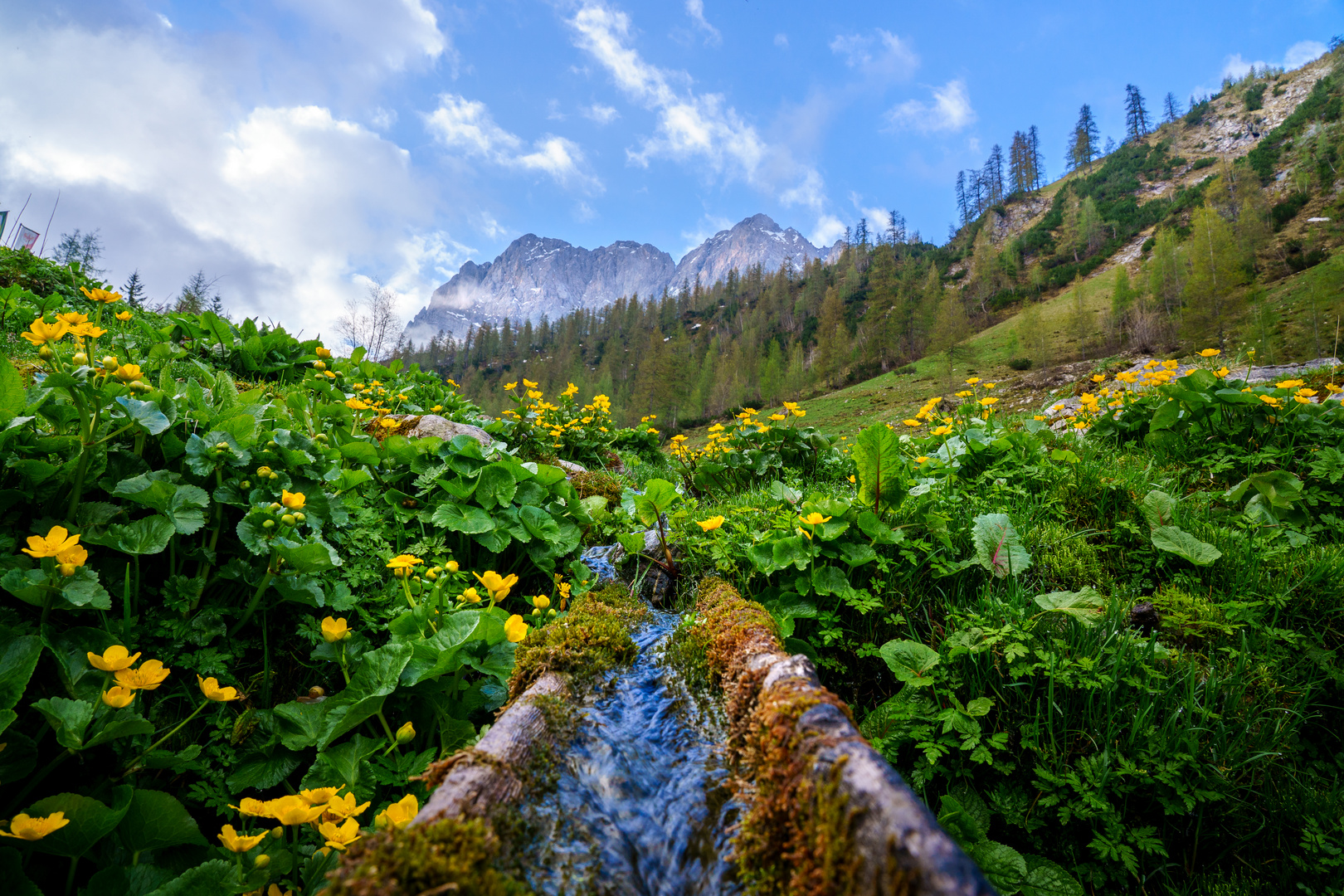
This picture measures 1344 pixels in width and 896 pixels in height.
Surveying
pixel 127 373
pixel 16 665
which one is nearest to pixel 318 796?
pixel 16 665

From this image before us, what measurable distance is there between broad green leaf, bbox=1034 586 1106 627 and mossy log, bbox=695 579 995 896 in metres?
1.21

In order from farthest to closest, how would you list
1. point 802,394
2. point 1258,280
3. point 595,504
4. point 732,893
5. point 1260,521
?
point 802,394
point 1258,280
point 595,504
point 1260,521
point 732,893

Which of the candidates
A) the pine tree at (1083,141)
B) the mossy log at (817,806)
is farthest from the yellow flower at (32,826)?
the pine tree at (1083,141)

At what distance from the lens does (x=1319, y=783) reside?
1.80 metres

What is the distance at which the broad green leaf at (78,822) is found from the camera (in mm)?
1227

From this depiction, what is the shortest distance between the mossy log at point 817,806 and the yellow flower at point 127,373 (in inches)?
101

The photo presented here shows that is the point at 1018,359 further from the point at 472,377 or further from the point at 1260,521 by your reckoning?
the point at 472,377

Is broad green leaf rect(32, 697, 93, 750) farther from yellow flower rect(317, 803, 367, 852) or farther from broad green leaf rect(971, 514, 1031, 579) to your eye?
broad green leaf rect(971, 514, 1031, 579)

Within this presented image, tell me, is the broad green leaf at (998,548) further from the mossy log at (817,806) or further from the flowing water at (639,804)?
the flowing water at (639,804)

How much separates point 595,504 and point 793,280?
84372 mm

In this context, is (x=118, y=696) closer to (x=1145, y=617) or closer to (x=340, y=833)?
(x=340, y=833)

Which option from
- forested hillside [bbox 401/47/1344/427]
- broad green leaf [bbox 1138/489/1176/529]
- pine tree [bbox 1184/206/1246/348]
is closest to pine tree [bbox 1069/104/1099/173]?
forested hillside [bbox 401/47/1344/427]

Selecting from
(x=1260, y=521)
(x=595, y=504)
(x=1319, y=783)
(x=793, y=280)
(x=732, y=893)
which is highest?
(x=793, y=280)

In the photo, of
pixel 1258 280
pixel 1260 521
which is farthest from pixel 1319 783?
pixel 1258 280
